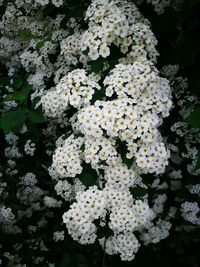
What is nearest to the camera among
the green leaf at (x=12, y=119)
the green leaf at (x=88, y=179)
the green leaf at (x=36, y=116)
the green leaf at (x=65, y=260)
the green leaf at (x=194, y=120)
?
the green leaf at (x=194, y=120)

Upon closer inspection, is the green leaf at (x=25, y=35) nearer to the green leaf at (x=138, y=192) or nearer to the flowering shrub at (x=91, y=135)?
the flowering shrub at (x=91, y=135)

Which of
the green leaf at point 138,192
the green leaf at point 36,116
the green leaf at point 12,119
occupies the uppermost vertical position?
the green leaf at point 12,119

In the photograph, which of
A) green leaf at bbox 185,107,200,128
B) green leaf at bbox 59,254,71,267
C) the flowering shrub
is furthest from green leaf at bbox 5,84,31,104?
green leaf at bbox 59,254,71,267

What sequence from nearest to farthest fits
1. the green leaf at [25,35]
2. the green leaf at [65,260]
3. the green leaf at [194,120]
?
the green leaf at [194,120] < the green leaf at [25,35] < the green leaf at [65,260]

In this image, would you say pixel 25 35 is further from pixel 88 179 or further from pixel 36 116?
pixel 88 179

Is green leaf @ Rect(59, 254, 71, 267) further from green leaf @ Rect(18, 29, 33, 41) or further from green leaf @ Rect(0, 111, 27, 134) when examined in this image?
green leaf @ Rect(18, 29, 33, 41)

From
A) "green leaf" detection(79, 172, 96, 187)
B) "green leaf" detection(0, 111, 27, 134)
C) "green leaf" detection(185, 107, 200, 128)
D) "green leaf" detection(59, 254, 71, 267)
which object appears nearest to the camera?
"green leaf" detection(185, 107, 200, 128)

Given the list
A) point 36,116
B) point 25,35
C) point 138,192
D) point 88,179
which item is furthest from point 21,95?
point 138,192

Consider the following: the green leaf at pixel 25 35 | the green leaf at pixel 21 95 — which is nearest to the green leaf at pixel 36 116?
the green leaf at pixel 21 95

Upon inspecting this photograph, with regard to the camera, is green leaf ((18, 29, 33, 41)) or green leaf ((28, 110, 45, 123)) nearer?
green leaf ((28, 110, 45, 123))
